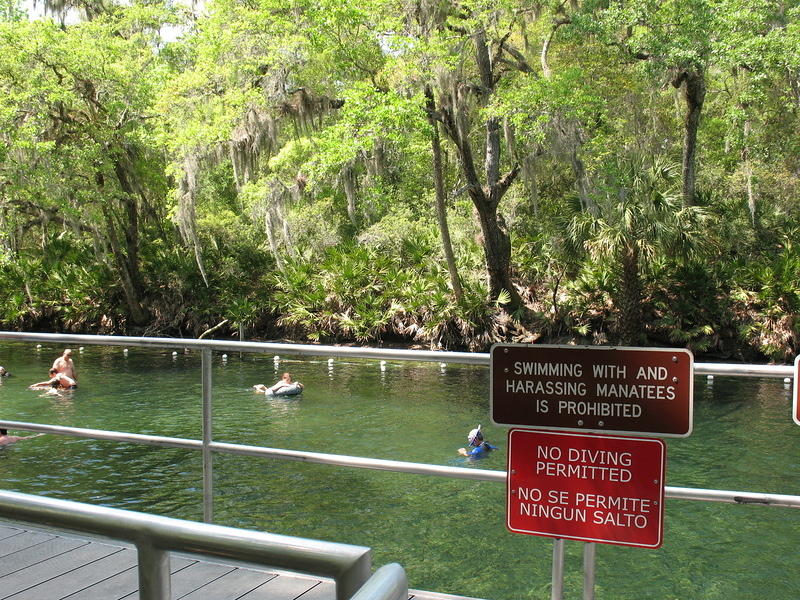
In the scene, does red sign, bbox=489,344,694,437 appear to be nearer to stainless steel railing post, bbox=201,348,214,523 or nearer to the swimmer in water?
stainless steel railing post, bbox=201,348,214,523

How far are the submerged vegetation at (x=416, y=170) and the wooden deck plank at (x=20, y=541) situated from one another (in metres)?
15.6

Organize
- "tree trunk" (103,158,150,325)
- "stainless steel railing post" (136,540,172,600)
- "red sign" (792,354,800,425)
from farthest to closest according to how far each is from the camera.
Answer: "tree trunk" (103,158,150,325) < "red sign" (792,354,800,425) < "stainless steel railing post" (136,540,172,600)

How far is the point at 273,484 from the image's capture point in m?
10.2

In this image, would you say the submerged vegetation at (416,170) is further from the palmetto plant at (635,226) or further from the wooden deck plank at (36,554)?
the wooden deck plank at (36,554)

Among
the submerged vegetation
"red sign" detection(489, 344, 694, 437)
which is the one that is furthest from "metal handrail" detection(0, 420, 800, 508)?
the submerged vegetation

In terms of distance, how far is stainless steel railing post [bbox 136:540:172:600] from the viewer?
137cm

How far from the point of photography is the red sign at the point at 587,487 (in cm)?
240

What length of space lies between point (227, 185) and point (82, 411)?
1692 centimetres

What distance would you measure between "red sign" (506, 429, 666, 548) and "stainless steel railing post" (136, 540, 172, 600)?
1.39 metres

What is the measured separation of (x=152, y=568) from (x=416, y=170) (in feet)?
90.2

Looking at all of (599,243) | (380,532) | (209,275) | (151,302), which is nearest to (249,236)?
(209,275)

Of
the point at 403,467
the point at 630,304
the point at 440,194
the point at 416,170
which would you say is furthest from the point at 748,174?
the point at 403,467

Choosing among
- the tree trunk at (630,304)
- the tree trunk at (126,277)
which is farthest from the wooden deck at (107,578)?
the tree trunk at (126,277)

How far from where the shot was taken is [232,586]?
9.28 ft
